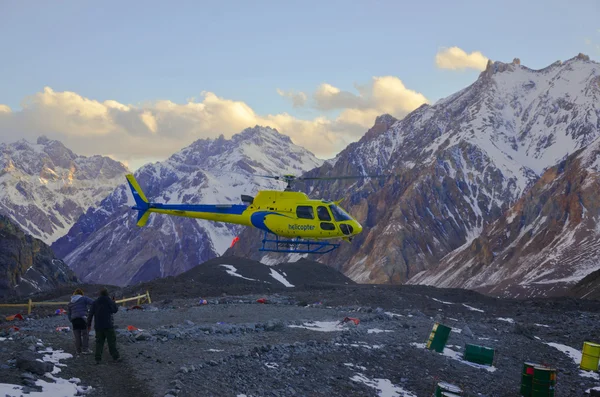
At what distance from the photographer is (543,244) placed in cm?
16800

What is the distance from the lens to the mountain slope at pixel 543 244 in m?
146

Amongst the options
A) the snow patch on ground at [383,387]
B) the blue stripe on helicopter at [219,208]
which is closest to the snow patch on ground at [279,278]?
the blue stripe on helicopter at [219,208]

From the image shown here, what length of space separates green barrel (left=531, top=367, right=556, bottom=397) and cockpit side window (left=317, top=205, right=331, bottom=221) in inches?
677

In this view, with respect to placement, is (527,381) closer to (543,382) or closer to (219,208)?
(543,382)

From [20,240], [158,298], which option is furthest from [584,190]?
[158,298]

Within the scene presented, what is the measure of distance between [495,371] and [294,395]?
11240 mm

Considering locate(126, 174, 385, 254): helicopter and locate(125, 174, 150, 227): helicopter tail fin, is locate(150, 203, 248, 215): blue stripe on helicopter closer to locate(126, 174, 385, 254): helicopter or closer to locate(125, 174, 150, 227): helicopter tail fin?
locate(126, 174, 385, 254): helicopter

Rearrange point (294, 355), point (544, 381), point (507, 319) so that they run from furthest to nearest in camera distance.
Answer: point (507, 319)
point (294, 355)
point (544, 381)

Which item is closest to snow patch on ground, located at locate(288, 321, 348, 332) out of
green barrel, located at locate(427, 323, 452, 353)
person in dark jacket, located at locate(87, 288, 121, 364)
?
green barrel, located at locate(427, 323, 452, 353)

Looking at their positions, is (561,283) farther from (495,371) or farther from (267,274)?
(495,371)

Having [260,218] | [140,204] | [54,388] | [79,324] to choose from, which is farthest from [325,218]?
Answer: [54,388]

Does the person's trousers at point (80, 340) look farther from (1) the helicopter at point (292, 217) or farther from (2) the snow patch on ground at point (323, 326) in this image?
(1) the helicopter at point (292, 217)

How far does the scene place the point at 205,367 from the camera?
→ 20.0 metres

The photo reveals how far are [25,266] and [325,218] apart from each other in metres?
99.5
